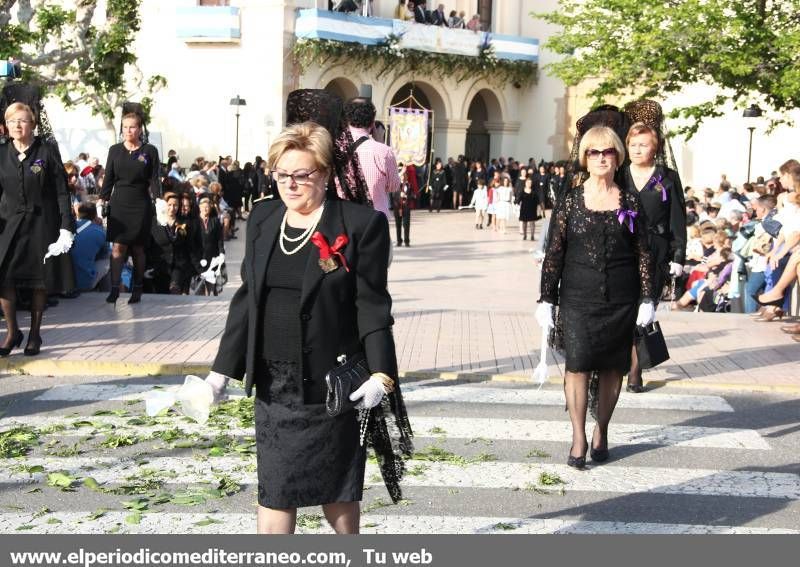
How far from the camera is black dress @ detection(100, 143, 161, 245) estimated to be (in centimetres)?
1204

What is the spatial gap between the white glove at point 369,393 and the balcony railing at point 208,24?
111 feet

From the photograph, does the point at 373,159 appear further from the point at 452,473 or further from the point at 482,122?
the point at 482,122

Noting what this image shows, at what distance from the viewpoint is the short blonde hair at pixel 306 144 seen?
4.38m

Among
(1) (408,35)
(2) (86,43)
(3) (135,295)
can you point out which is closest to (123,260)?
(3) (135,295)

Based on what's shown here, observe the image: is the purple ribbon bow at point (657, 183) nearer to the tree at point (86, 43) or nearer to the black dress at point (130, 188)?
the black dress at point (130, 188)

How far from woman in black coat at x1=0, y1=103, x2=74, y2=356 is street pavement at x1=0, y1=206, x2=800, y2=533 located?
532mm

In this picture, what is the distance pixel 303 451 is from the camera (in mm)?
4359

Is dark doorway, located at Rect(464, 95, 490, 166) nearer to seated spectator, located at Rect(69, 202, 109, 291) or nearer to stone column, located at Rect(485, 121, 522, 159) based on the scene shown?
stone column, located at Rect(485, 121, 522, 159)

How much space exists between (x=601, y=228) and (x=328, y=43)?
31328 mm

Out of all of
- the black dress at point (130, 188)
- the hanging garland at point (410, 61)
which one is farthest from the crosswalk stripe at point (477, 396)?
the hanging garland at point (410, 61)

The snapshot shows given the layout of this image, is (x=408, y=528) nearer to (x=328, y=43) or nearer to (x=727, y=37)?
(x=727, y=37)

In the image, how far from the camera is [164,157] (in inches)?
1393

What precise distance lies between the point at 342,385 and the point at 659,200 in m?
4.74

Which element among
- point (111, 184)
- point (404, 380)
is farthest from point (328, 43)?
point (404, 380)
